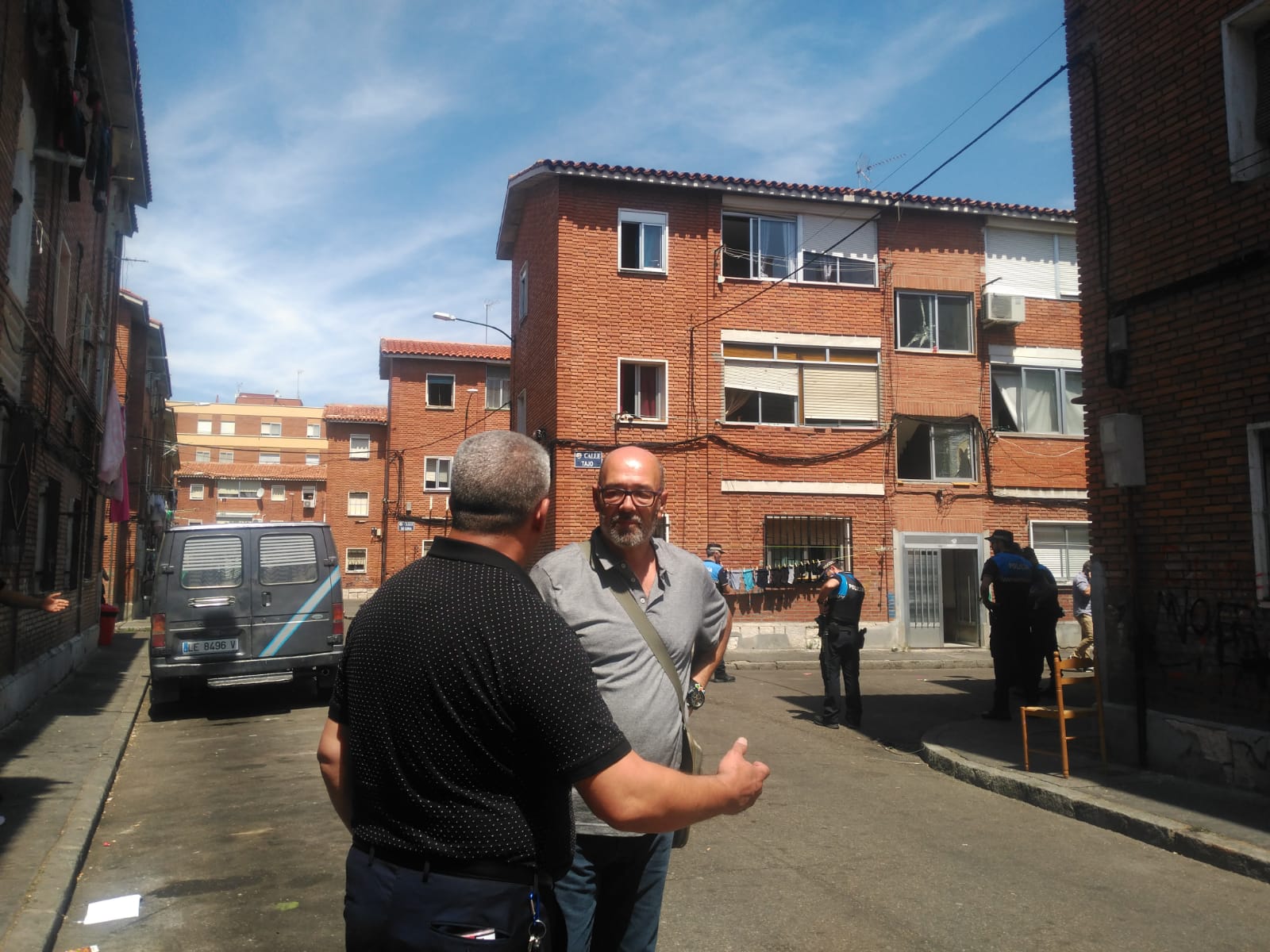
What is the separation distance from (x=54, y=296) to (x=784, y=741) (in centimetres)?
1031

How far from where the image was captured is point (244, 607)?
1162 centimetres

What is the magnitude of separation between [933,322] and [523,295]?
368 inches

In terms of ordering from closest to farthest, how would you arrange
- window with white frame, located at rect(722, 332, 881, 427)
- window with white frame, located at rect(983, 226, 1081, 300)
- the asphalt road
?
the asphalt road, window with white frame, located at rect(722, 332, 881, 427), window with white frame, located at rect(983, 226, 1081, 300)

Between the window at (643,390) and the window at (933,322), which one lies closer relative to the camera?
the window at (643,390)

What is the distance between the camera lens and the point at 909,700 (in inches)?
502

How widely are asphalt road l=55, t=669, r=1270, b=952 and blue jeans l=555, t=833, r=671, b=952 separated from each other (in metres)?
1.61

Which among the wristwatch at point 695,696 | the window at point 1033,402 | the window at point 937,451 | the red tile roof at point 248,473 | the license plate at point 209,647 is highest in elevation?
the red tile roof at point 248,473

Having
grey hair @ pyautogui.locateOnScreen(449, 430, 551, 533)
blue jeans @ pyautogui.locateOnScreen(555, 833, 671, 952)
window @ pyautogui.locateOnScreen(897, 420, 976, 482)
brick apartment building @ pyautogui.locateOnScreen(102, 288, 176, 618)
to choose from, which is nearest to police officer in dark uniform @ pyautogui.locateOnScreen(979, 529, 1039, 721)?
blue jeans @ pyautogui.locateOnScreen(555, 833, 671, 952)

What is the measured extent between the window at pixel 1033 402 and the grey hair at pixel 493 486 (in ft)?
66.4

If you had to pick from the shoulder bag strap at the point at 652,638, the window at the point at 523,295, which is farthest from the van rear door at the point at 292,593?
the window at the point at 523,295

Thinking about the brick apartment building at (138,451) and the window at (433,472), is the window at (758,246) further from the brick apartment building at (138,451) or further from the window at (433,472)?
the window at (433,472)

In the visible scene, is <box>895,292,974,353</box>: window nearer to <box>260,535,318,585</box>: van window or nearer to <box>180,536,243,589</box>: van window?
<box>260,535,318,585</box>: van window

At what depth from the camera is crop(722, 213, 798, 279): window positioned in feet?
67.0

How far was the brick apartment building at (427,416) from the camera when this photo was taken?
1441 inches
